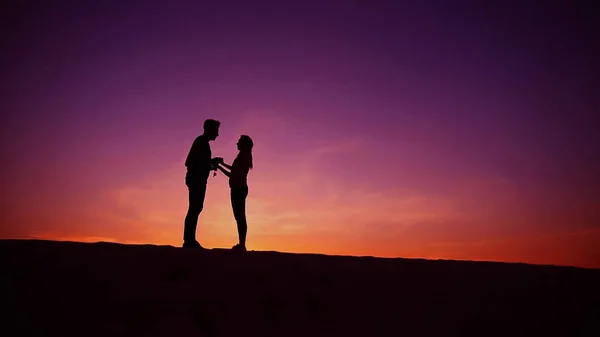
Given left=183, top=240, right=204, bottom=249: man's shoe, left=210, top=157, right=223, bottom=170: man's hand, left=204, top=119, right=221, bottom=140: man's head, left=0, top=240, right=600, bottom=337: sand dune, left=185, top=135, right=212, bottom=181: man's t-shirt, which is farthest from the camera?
left=210, top=157, right=223, bottom=170: man's hand

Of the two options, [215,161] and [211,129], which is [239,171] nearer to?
[215,161]

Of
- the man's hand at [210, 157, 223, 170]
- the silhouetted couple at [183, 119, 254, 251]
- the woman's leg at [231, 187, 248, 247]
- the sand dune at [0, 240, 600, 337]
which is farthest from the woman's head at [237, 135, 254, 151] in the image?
the sand dune at [0, 240, 600, 337]

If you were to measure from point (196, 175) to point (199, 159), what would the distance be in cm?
28

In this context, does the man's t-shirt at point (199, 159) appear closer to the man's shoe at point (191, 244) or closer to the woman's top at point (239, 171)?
the woman's top at point (239, 171)

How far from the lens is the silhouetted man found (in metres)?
8.30

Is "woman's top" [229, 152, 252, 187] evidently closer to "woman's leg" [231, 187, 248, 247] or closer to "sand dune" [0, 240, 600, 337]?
"woman's leg" [231, 187, 248, 247]

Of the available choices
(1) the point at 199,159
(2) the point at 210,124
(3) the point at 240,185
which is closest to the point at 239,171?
(3) the point at 240,185

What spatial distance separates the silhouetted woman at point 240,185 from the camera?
861 cm

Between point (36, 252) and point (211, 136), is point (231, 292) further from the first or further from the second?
point (211, 136)

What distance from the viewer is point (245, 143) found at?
8.87 m

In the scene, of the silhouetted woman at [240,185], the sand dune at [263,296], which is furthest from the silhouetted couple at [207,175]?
the sand dune at [263,296]

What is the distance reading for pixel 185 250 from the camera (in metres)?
7.04

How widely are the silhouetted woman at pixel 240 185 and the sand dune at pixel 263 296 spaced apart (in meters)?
1.32

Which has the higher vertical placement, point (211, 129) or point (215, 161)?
point (211, 129)
